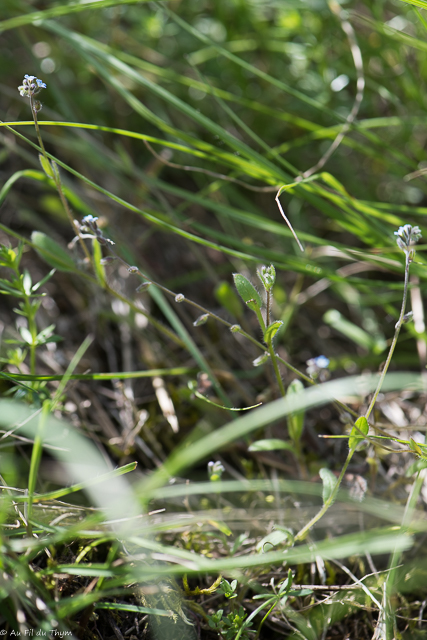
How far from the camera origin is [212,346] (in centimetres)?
149

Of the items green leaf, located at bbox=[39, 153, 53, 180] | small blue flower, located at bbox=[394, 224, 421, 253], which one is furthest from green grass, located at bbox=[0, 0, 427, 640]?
small blue flower, located at bbox=[394, 224, 421, 253]

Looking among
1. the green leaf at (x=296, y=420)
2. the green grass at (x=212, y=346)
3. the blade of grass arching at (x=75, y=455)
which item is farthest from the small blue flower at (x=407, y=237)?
the blade of grass arching at (x=75, y=455)

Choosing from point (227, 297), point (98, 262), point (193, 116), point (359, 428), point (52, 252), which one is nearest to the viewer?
point (359, 428)

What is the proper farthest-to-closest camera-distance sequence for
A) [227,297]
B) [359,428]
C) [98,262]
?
[227,297], [98,262], [359,428]

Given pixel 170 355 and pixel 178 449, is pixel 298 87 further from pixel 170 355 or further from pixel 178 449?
pixel 178 449

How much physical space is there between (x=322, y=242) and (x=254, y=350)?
440 millimetres

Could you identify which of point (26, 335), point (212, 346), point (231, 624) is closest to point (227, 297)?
point (212, 346)

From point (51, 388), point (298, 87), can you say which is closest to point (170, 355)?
point (51, 388)

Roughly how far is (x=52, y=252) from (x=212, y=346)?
57cm

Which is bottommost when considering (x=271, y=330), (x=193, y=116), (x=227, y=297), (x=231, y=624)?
(x=231, y=624)

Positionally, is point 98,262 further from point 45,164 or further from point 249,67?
point 249,67

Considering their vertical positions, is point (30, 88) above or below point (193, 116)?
above

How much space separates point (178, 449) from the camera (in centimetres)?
128

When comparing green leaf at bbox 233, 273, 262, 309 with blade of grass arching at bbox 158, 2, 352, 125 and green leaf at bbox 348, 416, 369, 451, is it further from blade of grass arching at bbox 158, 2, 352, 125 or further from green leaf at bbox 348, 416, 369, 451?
blade of grass arching at bbox 158, 2, 352, 125
